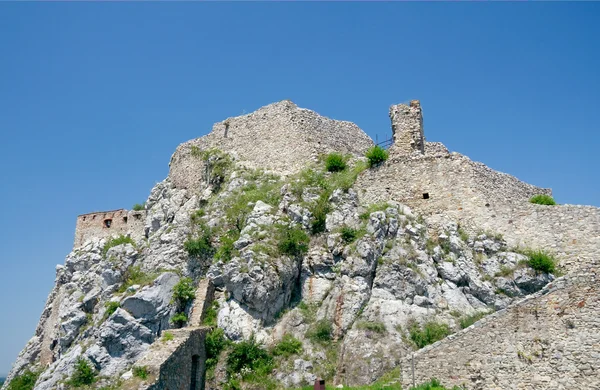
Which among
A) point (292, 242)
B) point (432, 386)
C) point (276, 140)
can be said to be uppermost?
point (276, 140)

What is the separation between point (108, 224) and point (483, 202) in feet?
75.6

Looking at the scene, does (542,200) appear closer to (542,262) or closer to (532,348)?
(542,262)

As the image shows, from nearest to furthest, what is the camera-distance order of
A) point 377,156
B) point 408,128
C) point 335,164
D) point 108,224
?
point 377,156 → point 408,128 → point 335,164 → point 108,224

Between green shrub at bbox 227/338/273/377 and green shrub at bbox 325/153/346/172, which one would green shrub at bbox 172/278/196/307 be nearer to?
green shrub at bbox 227/338/273/377

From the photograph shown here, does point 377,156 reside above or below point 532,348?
above

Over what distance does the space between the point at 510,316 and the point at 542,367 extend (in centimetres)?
139

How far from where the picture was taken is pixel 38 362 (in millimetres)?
28078

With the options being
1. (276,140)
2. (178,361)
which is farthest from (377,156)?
(178,361)

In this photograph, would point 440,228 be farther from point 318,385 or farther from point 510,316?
point 318,385

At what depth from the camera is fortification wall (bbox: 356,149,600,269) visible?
19.1 metres

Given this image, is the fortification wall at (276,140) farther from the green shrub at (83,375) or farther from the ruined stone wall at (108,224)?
the green shrub at (83,375)

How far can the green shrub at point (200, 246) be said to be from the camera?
876 inches

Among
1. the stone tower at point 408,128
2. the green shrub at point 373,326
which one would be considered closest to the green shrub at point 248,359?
the green shrub at point 373,326

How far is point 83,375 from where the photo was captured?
63.7ft
